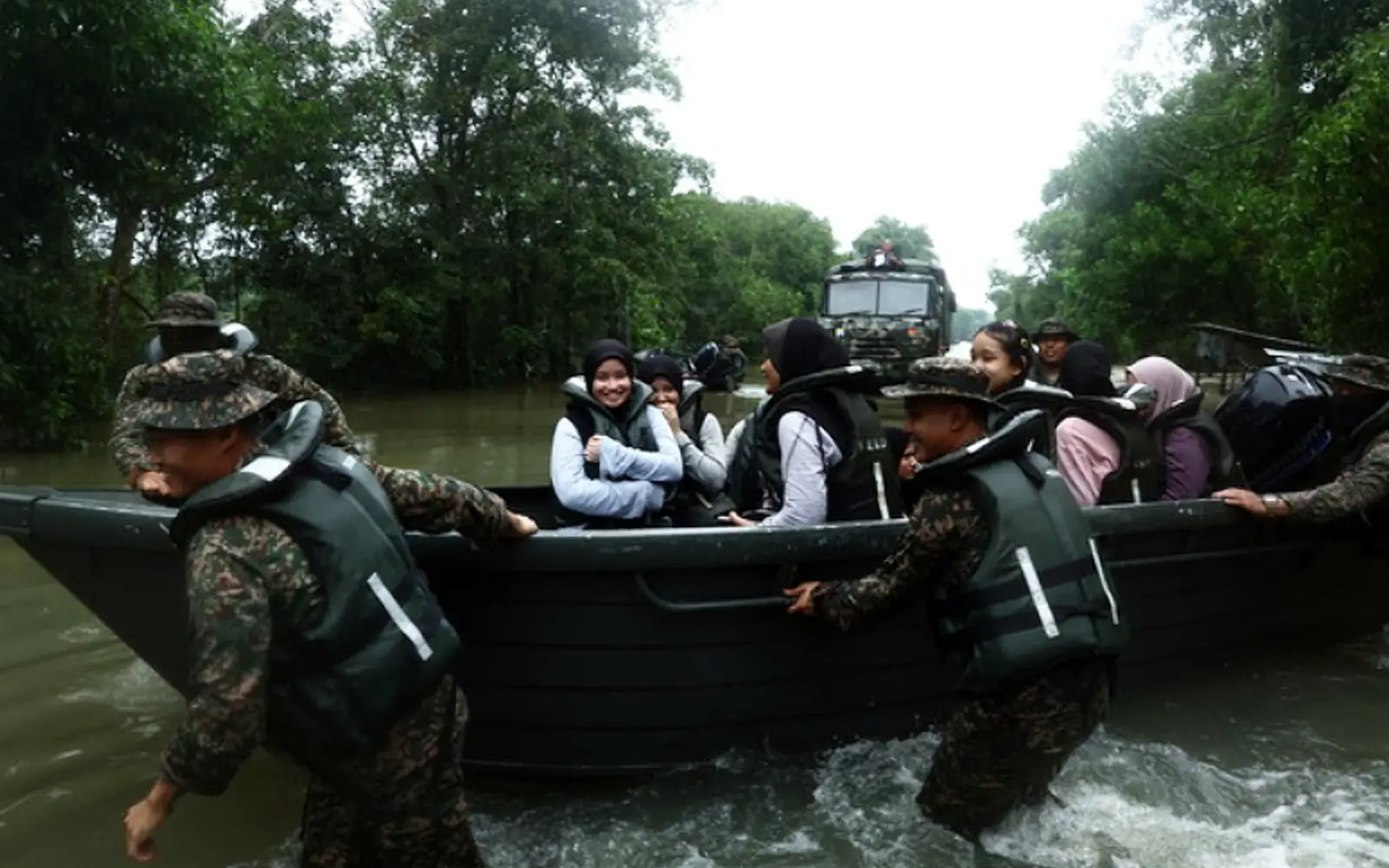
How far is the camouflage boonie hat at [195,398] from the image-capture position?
2387 millimetres

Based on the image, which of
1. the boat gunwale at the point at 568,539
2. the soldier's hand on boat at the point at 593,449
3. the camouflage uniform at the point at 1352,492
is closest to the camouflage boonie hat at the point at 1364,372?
the camouflage uniform at the point at 1352,492

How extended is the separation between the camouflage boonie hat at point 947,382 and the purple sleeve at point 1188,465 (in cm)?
208

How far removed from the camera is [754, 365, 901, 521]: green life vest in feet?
12.8

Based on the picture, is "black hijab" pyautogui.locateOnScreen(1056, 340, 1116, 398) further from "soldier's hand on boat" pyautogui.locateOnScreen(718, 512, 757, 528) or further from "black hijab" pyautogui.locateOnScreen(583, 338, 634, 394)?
"black hijab" pyautogui.locateOnScreen(583, 338, 634, 394)

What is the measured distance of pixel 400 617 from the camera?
260 cm

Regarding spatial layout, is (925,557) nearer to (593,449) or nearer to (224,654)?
(593,449)

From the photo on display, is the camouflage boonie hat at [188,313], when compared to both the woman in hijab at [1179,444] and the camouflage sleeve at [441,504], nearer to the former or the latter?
the camouflage sleeve at [441,504]

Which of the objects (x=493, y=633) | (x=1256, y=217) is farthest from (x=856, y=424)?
(x=1256, y=217)

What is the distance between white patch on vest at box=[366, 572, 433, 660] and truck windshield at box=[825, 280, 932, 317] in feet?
55.4

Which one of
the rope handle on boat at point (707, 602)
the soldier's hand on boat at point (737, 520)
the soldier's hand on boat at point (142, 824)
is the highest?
the soldier's hand on boat at point (737, 520)

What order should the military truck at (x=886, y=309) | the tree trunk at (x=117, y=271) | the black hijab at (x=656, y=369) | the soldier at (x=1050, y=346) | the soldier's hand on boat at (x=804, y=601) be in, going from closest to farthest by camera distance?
1. the soldier's hand on boat at (x=804, y=601)
2. the black hijab at (x=656, y=369)
3. the soldier at (x=1050, y=346)
4. the tree trunk at (x=117, y=271)
5. the military truck at (x=886, y=309)

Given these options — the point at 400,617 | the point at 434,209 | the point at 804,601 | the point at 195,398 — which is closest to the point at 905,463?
the point at 804,601

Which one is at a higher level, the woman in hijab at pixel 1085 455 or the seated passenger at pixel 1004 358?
the seated passenger at pixel 1004 358

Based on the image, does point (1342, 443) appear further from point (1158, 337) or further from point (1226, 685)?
point (1158, 337)
